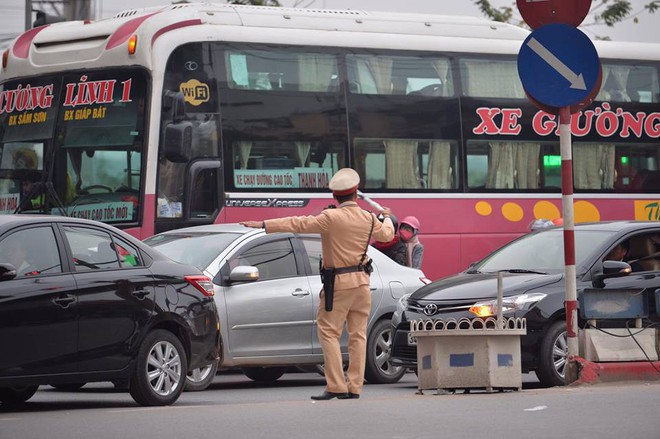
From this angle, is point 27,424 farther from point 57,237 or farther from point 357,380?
point 357,380

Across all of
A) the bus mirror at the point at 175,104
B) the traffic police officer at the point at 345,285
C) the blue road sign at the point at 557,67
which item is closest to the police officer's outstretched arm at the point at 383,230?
the traffic police officer at the point at 345,285

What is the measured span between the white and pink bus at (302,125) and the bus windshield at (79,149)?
22 millimetres

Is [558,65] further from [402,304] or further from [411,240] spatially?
[411,240]

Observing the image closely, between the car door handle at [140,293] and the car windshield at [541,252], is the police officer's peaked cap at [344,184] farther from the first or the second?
the car windshield at [541,252]

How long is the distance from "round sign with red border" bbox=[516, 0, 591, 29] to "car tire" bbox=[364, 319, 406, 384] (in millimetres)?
4062

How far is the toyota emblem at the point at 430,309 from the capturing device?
13459mm

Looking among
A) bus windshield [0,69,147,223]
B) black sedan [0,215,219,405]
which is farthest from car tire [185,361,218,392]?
bus windshield [0,69,147,223]

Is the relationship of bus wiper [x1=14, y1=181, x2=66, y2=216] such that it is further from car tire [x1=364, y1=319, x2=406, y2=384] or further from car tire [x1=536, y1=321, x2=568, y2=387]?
car tire [x1=536, y1=321, x2=568, y2=387]

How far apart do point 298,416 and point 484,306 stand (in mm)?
3857

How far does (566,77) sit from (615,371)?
2.42m

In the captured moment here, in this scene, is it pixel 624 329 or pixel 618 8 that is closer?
pixel 624 329

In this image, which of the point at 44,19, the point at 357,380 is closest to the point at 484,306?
the point at 357,380

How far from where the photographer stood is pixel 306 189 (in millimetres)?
18625

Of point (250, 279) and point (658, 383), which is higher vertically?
point (250, 279)
